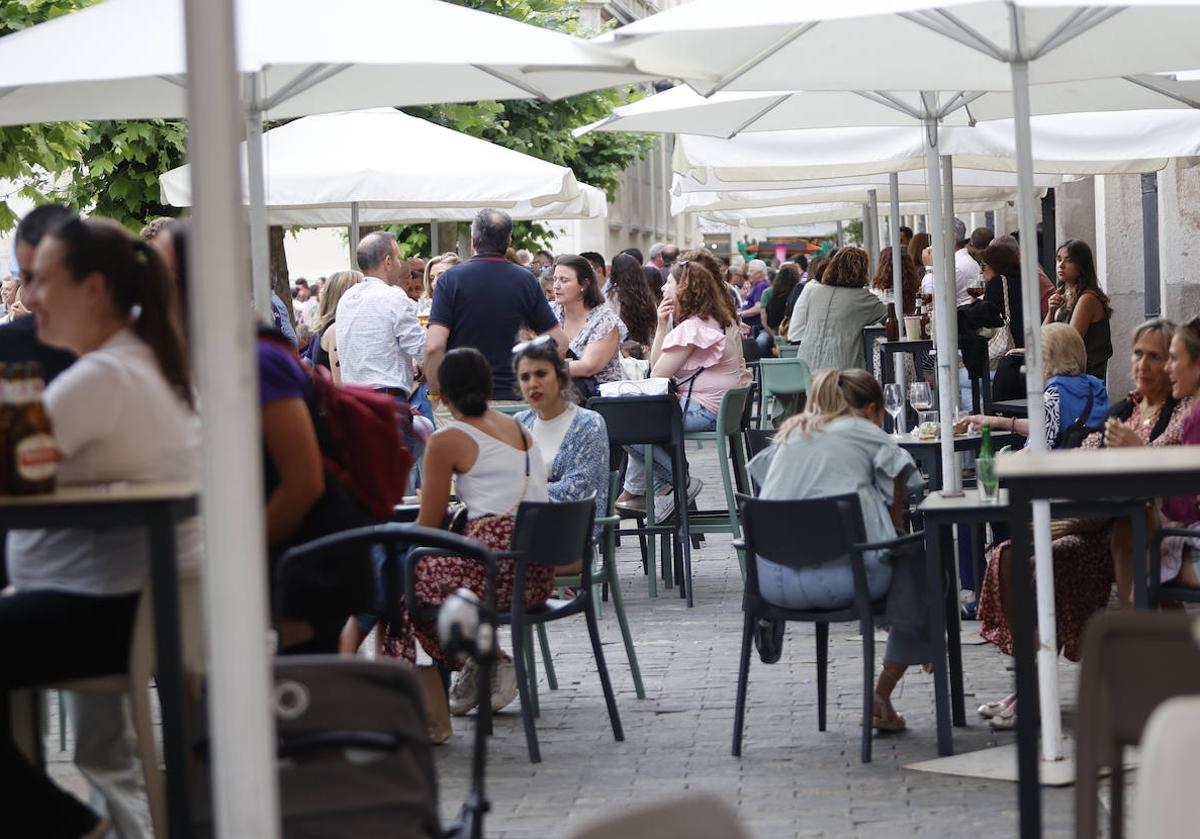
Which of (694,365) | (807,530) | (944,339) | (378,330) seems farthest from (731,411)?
(807,530)

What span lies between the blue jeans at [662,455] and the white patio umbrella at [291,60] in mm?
3350

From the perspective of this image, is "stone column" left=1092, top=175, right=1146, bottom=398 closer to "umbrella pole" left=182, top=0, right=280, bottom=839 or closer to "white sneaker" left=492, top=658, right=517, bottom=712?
"white sneaker" left=492, top=658, right=517, bottom=712

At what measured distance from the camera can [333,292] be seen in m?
11.4

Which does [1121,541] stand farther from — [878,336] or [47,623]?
[878,336]

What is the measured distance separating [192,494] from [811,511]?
2880 mm

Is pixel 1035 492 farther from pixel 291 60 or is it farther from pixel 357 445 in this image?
pixel 291 60

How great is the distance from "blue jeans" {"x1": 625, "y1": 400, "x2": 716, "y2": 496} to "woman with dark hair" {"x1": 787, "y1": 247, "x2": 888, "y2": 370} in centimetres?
310

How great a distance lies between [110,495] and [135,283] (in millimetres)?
734

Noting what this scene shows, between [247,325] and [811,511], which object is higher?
[247,325]

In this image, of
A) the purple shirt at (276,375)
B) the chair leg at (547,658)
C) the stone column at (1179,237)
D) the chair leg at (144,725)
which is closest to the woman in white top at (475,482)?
the chair leg at (547,658)

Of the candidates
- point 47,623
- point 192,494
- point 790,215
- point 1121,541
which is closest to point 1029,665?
point 192,494

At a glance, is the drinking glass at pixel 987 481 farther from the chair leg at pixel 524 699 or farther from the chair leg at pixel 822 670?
the chair leg at pixel 524 699

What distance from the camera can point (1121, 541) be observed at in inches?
260

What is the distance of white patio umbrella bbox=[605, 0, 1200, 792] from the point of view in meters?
5.57
